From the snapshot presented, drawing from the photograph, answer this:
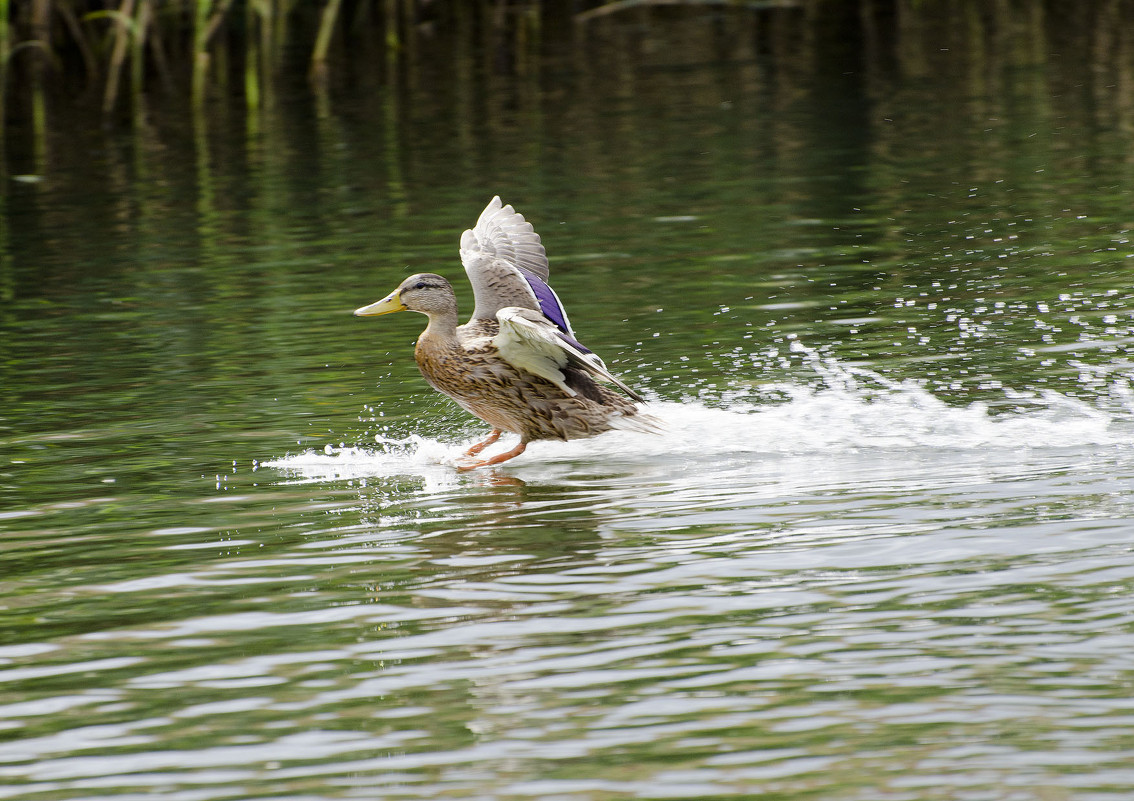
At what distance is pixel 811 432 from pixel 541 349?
1.29 metres

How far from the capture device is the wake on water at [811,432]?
7367 millimetres

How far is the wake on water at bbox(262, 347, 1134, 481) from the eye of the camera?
7.37 metres

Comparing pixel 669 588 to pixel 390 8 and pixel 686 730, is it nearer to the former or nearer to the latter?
pixel 686 730

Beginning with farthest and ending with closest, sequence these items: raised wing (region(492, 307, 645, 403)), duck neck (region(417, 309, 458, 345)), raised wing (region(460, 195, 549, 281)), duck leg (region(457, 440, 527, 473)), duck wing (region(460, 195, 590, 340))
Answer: raised wing (region(460, 195, 549, 281))
duck wing (region(460, 195, 590, 340))
duck neck (region(417, 309, 458, 345))
duck leg (region(457, 440, 527, 473))
raised wing (region(492, 307, 645, 403))

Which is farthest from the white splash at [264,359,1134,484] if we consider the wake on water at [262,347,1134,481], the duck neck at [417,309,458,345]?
the duck neck at [417,309,458,345]

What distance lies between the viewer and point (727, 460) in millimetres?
7484

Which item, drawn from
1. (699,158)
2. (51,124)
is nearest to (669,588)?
(699,158)

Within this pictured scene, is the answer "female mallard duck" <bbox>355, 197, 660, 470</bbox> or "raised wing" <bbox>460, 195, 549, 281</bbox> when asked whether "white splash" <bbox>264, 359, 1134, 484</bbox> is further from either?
"raised wing" <bbox>460, 195, 549, 281</bbox>

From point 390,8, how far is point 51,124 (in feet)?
27.6

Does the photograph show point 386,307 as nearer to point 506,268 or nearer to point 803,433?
point 506,268

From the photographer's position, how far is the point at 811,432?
7730 millimetres

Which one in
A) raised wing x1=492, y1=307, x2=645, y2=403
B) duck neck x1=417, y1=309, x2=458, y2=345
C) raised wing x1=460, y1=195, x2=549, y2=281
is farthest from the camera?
raised wing x1=460, y1=195, x2=549, y2=281

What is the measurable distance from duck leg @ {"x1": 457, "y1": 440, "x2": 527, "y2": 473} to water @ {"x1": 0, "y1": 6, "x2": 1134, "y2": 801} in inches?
3.0

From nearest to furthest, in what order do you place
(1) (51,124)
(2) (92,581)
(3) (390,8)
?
1. (2) (92,581)
2. (1) (51,124)
3. (3) (390,8)
